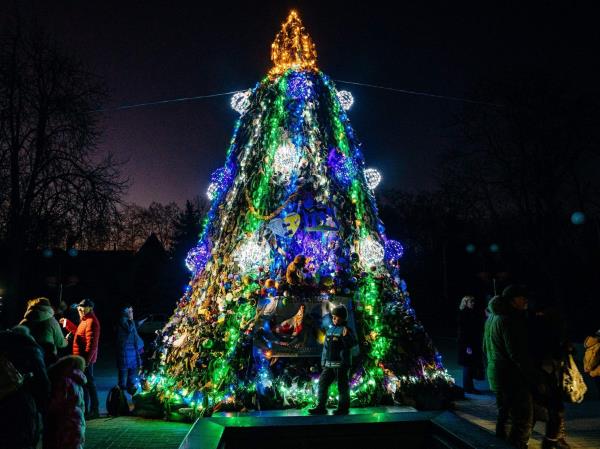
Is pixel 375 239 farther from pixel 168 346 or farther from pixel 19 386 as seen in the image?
pixel 19 386

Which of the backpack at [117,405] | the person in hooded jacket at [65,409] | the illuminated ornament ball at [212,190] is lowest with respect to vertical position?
the backpack at [117,405]

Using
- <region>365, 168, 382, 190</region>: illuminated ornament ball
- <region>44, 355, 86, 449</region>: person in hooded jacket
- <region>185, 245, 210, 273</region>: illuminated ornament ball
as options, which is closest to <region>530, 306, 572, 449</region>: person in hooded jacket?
<region>365, 168, 382, 190</region>: illuminated ornament ball

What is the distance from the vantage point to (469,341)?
8.92m

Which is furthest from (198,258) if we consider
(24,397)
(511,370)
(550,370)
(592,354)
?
(592,354)

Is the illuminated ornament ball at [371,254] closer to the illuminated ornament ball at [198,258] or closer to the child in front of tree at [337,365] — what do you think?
the child in front of tree at [337,365]

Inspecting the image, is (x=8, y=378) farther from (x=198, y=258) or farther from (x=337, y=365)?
(x=198, y=258)

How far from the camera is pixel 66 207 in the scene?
16.2 meters

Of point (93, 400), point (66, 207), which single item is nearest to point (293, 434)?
point (93, 400)

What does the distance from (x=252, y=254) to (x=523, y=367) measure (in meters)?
4.54

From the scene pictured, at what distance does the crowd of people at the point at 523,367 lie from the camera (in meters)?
4.68

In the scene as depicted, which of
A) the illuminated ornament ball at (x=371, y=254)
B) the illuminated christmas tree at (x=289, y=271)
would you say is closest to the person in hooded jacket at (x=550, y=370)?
the illuminated christmas tree at (x=289, y=271)

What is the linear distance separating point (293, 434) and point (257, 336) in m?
3.18

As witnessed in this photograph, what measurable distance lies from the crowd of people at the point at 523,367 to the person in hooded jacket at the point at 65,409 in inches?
160

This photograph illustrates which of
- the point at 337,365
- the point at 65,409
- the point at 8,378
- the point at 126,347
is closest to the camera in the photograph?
the point at 8,378
